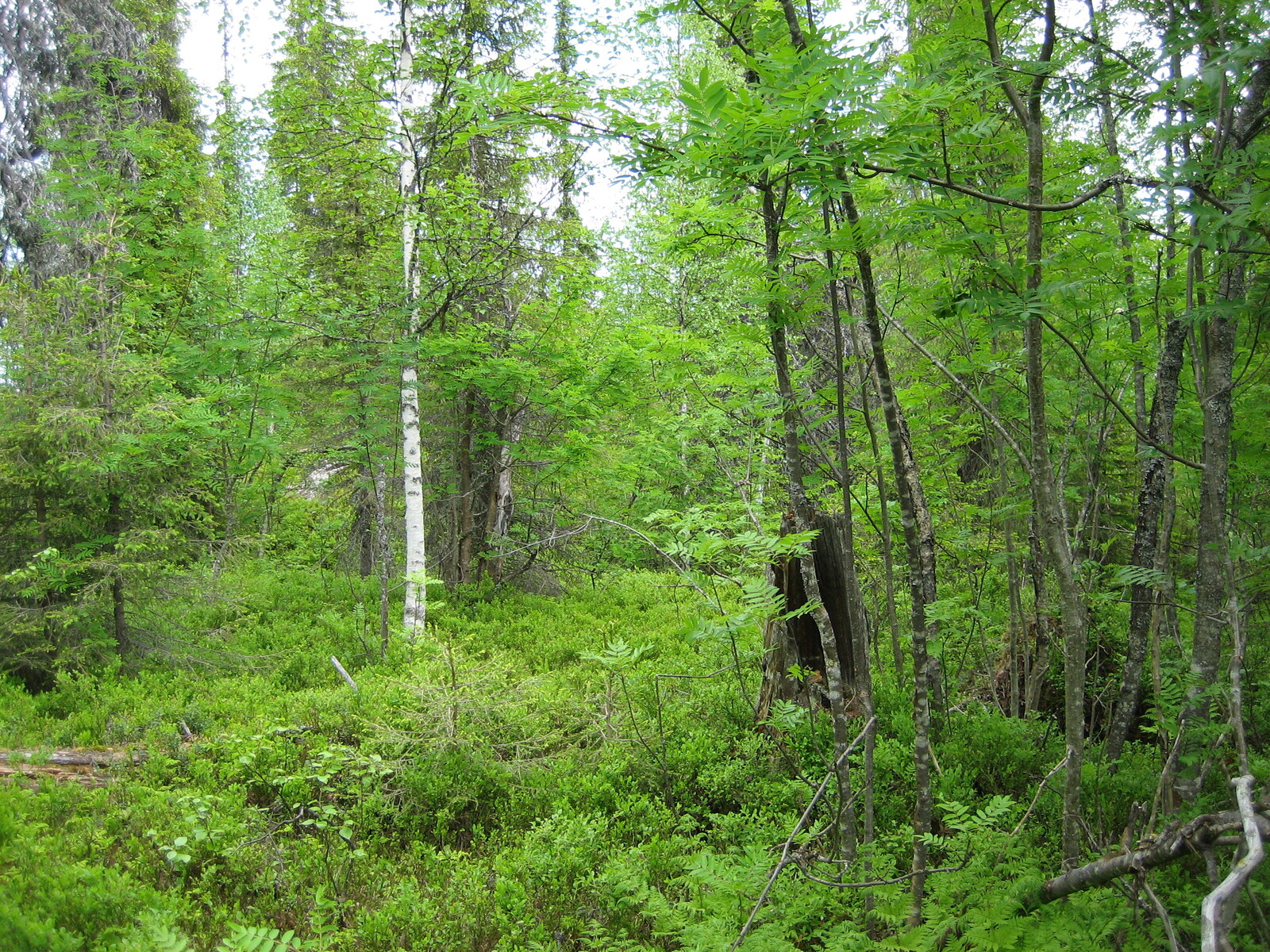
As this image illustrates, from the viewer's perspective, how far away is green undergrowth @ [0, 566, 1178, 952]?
10.1 ft

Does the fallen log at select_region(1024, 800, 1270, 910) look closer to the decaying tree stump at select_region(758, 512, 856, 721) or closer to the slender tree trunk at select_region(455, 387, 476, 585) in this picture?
the decaying tree stump at select_region(758, 512, 856, 721)

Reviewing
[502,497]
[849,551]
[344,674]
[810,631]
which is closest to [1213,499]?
[849,551]

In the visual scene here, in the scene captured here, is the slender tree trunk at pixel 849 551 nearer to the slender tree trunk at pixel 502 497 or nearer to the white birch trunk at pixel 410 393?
the white birch trunk at pixel 410 393

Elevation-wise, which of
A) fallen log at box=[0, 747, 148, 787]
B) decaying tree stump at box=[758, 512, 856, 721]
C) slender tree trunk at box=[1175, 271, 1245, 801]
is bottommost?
fallen log at box=[0, 747, 148, 787]

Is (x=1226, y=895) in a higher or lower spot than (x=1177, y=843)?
higher

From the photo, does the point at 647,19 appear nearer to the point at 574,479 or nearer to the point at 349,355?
the point at 349,355

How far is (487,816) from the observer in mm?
5266

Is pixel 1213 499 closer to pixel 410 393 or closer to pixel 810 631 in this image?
pixel 810 631

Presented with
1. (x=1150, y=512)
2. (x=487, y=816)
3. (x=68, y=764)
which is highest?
(x=1150, y=512)

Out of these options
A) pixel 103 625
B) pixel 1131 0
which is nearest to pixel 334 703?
pixel 103 625

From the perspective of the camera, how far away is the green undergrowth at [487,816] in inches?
122

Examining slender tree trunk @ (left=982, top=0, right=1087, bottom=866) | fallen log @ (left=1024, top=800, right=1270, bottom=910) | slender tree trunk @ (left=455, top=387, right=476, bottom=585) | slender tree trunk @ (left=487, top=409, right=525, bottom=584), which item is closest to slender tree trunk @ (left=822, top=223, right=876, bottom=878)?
slender tree trunk @ (left=982, top=0, right=1087, bottom=866)

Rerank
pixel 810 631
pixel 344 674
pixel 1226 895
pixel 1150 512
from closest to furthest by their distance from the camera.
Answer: pixel 1226 895, pixel 1150 512, pixel 810 631, pixel 344 674

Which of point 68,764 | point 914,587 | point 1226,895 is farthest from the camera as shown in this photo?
point 68,764
